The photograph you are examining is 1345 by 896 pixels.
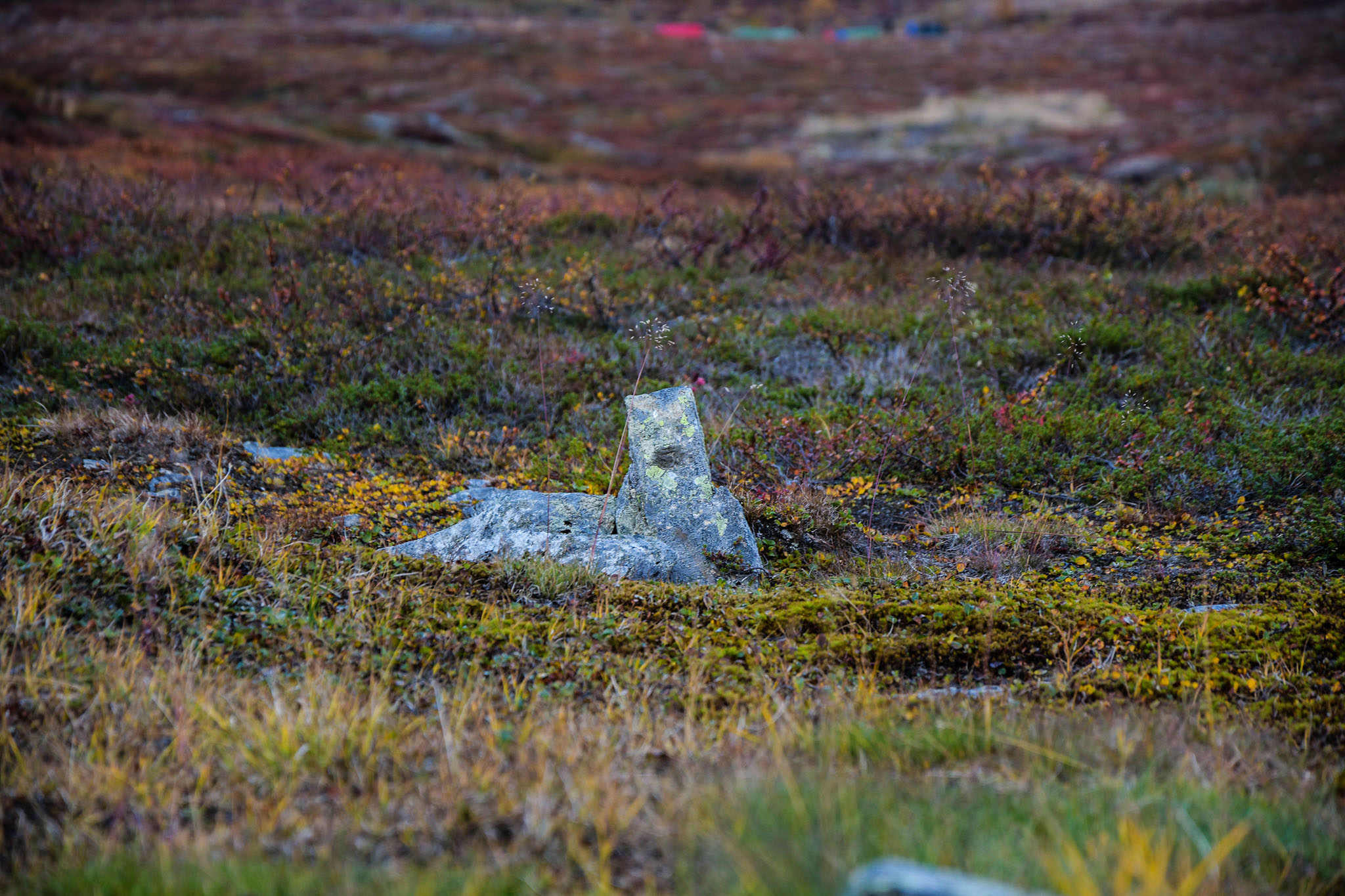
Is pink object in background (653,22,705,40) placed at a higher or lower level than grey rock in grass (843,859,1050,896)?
higher

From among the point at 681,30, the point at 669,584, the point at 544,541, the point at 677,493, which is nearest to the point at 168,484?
the point at 544,541

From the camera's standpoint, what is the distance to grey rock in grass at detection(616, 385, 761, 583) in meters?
5.80

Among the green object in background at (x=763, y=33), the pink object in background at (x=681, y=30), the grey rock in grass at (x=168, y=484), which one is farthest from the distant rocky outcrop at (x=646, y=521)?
the green object in background at (x=763, y=33)

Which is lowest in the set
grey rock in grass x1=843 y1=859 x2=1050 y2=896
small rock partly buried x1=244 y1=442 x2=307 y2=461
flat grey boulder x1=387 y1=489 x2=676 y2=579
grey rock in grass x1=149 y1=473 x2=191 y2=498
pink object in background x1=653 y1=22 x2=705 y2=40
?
flat grey boulder x1=387 y1=489 x2=676 y2=579

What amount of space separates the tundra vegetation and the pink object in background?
5231 cm

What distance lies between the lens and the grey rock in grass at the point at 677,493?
19.0 feet

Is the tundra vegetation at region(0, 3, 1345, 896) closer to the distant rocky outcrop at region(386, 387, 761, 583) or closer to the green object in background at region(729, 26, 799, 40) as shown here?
the distant rocky outcrop at region(386, 387, 761, 583)

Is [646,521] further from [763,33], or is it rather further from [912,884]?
[763,33]

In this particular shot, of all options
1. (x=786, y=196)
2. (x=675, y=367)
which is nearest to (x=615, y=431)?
(x=675, y=367)

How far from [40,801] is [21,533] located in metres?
2.29

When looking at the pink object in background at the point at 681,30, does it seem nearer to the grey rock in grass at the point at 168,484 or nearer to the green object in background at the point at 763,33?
the green object in background at the point at 763,33

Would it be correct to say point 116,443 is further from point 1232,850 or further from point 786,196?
point 786,196

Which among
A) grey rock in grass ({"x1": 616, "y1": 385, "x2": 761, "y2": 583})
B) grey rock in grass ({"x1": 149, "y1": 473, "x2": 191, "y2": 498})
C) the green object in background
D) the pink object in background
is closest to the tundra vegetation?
grey rock in grass ({"x1": 149, "y1": 473, "x2": 191, "y2": 498})

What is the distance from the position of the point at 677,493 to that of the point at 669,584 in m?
0.93
